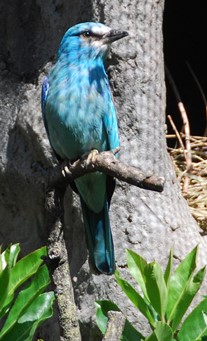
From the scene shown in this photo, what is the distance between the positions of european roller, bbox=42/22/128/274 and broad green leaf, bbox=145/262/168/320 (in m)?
0.65

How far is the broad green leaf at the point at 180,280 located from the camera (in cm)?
361

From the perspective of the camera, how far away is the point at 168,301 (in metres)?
3.60

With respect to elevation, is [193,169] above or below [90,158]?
below

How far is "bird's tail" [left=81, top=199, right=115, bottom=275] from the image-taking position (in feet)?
13.6

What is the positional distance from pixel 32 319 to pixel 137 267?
445mm

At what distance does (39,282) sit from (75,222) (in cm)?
108

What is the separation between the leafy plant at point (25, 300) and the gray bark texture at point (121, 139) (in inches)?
20.0

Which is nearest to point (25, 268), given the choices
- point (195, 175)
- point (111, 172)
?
point (111, 172)

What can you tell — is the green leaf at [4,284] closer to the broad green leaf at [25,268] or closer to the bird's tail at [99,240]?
the broad green leaf at [25,268]

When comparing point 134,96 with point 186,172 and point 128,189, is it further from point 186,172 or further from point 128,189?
point 186,172

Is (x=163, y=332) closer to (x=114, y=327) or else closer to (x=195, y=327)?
(x=195, y=327)

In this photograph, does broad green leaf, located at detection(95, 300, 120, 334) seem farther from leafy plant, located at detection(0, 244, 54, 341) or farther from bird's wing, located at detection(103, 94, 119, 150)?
bird's wing, located at detection(103, 94, 119, 150)

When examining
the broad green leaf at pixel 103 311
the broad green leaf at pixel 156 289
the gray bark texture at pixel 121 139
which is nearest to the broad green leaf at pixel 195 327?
the broad green leaf at pixel 156 289

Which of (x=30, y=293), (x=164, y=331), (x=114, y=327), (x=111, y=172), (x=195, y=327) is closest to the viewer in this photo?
(x=114, y=327)
